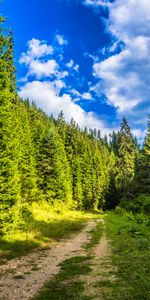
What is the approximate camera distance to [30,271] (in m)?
13.8

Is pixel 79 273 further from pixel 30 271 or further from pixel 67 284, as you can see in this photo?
pixel 30 271

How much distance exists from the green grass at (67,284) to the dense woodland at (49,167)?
329 inches

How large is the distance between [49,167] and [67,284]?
44727mm

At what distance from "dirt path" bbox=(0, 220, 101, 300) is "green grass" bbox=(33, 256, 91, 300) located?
33 cm

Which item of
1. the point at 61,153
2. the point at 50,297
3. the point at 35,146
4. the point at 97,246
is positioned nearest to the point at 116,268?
the point at 50,297

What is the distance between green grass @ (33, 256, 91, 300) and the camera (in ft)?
31.4

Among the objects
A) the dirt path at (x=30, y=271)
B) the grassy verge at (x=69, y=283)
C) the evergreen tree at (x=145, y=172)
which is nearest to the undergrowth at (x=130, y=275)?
the grassy verge at (x=69, y=283)

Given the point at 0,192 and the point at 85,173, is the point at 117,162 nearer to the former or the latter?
the point at 85,173

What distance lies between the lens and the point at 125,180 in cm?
7619

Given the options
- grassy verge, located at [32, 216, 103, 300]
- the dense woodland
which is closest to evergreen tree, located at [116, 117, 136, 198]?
the dense woodland

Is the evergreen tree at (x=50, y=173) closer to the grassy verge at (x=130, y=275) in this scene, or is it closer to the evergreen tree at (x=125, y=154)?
the evergreen tree at (x=125, y=154)

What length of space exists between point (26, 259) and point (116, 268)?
555 cm

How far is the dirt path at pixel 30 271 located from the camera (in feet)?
34.1

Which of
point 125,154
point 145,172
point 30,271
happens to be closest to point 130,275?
point 30,271
